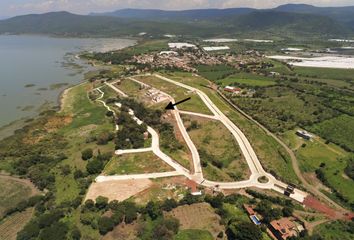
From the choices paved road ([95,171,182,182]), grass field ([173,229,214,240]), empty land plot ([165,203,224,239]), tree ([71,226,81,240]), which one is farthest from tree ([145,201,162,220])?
tree ([71,226,81,240])

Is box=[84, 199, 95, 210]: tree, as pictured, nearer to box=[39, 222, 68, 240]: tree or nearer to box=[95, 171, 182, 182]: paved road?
box=[39, 222, 68, 240]: tree

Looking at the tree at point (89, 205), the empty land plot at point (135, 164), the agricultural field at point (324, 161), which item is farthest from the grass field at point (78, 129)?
the agricultural field at point (324, 161)

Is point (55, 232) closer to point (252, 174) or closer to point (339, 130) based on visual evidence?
point (252, 174)

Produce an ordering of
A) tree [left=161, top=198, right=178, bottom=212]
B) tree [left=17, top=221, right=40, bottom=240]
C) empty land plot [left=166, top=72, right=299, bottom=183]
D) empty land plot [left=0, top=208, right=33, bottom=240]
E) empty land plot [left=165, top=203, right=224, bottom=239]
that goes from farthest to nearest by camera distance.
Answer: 1. empty land plot [left=166, top=72, right=299, bottom=183]
2. tree [left=161, top=198, right=178, bottom=212]
3. empty land plot [left=0, top=208, right=33, bottom=240]
4. empty land plot [left=165, top=203, right=224, bottom=239]
5. tree [left=17, top=221, right=40, bottom=240]

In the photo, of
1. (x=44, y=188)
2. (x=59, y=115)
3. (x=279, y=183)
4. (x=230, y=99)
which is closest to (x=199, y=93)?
(x=230, y=99)

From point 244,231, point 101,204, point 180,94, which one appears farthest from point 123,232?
point 180,94
